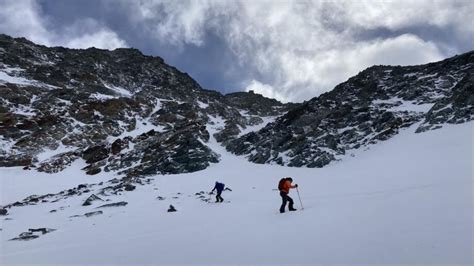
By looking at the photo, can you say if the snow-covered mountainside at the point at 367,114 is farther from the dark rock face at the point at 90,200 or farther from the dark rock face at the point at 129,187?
the dark rock face at the point at 90,200

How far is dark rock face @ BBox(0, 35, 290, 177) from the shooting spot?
52.6 meters

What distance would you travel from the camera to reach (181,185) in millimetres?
35344

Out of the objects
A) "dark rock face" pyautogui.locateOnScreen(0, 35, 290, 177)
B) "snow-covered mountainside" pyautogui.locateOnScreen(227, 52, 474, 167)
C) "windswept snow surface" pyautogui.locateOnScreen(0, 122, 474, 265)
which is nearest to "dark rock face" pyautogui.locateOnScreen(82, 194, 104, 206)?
"windswept snow surface" pyautogui.locateOnScreen(0, 122, 474, 265)

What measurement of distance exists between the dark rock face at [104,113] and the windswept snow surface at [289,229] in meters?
25.8

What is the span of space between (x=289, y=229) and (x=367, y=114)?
43311 mm

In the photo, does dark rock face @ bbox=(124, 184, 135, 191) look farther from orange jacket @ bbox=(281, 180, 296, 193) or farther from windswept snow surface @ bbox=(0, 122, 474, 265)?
orange jacket @ bbox=(281, 180, 296, 193)

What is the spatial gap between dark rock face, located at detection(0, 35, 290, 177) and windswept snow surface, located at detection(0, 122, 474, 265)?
25.8 meters

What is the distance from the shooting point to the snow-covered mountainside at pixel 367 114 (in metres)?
41.5

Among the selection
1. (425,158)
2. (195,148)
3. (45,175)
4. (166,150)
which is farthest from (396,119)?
(45,175)

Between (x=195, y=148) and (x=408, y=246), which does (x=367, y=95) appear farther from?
(x=408, y=246)

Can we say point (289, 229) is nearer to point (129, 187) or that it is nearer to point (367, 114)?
point (129, 187)

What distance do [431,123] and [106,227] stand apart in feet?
114

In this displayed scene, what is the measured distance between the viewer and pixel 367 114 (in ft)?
170

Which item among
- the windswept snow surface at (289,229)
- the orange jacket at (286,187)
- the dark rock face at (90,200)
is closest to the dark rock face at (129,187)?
the dark rock face at (90,200)
